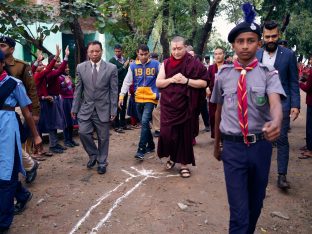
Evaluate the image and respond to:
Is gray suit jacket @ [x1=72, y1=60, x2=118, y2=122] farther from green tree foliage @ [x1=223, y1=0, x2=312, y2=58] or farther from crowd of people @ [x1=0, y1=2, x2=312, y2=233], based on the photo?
green tree foliage @ [x1=223, y1=0, x2=312, y2=58]

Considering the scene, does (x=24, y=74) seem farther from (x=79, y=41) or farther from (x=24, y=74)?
(x=79, y=41)

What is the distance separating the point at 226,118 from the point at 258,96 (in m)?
0.32

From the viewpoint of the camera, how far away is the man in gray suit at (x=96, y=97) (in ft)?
18.7

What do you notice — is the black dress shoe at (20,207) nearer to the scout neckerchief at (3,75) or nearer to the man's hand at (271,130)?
the scout neckerchief at (3,75)

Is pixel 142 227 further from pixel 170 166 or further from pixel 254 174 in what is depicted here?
pixel 170 166

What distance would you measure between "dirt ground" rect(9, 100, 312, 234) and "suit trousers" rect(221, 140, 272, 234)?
1.01 meters

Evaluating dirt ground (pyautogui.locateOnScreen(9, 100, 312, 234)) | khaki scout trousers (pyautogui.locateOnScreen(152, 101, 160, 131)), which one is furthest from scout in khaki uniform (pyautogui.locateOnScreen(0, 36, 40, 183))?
khaki scout trousers (pyautogui.locateOnScreen(152, 101, 160, 131))

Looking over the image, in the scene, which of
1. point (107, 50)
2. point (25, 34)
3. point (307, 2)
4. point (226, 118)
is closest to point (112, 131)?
point (25, 34)

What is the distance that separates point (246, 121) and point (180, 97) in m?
2.57

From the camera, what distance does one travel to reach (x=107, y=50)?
20.4 m

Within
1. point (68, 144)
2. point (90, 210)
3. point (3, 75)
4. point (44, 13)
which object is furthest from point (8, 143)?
point (44, 13)

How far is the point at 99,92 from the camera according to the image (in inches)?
225

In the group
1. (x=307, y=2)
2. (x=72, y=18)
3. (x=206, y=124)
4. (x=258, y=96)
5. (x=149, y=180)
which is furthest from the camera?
(x=307, y=2)

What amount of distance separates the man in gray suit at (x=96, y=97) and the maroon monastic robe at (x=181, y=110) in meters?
0.83
